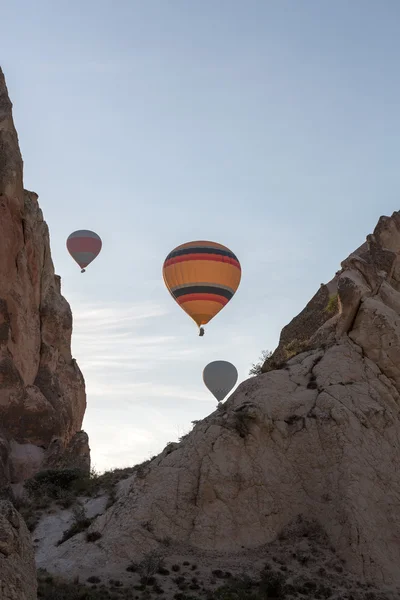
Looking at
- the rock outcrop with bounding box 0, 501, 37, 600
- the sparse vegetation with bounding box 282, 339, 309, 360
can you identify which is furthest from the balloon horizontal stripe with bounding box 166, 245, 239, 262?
the rock outcrop with bounding box 0, 501, 37, 600

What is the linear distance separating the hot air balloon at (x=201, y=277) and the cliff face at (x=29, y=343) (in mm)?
8973

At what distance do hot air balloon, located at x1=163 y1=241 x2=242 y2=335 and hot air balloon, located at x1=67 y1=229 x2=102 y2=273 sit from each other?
13767 mm

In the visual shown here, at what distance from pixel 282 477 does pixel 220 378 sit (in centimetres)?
3913

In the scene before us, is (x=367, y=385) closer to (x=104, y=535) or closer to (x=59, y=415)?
(x=104, y=535)

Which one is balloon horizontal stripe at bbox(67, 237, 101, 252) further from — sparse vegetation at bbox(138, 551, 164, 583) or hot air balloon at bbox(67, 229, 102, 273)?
sparse vegetation at bbox(138, 551, 164, 583)

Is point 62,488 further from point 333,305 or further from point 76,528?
point 333,305

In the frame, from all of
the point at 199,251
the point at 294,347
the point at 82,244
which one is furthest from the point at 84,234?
the point at 294,347

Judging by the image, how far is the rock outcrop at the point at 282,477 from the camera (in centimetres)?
2688

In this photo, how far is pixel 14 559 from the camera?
14.7 metres

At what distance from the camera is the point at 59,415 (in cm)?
5019

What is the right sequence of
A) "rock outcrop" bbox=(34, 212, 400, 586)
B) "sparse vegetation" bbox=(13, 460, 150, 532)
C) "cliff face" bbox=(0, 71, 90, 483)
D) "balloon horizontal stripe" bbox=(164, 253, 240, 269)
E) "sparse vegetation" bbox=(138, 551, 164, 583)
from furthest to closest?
1. "balloon horizontal stripe" bbox=(164, 253, 240, 269)
2. "cliff face" bbox=(0, 71, 90, 483)
3. "sparse vegetation" bbox=(13, 460, 150, 532)
4. "rock outcrop" bbox=(34, 212, 400, 586)
5. "sparse vegetation" bbox=(138, 551, 164, 583)

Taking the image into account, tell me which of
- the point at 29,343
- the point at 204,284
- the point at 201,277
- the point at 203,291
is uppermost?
the point at 201,277

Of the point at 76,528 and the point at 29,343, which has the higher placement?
the point at 29,343

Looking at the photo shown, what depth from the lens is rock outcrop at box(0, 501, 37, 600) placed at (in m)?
13.7
